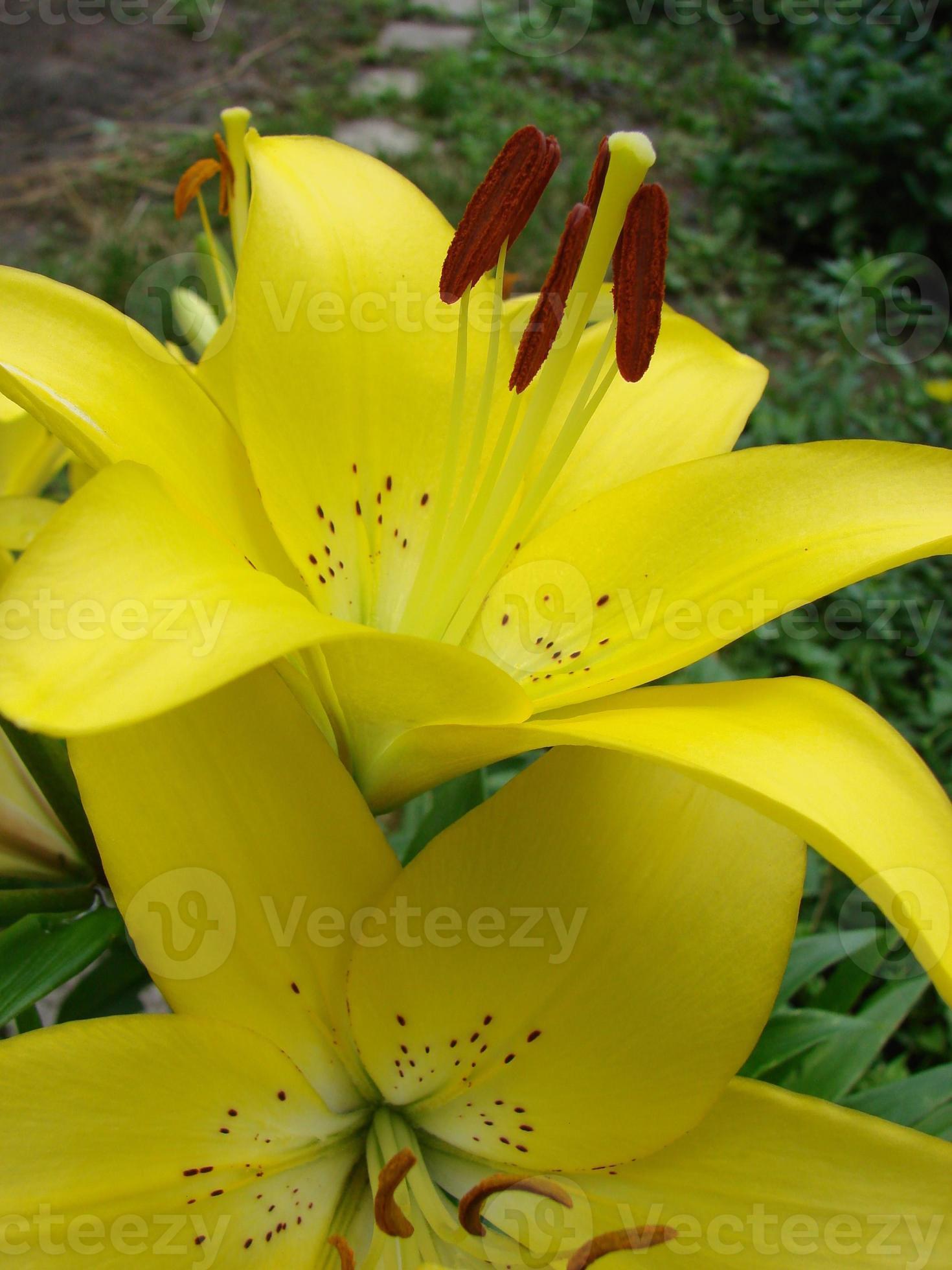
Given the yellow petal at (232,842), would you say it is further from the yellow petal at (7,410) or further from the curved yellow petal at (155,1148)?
the yellow petal at (7,410)

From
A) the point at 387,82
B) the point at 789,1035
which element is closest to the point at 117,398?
the point at 789,1035

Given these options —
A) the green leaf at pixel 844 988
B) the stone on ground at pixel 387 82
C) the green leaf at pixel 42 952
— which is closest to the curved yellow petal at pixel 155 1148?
the green leaf at pixel 42 952

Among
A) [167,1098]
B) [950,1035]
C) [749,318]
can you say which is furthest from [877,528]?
[749,318]

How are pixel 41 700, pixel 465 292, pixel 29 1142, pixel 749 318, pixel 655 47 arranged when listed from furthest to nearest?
pixel 655 47
pixel 749 318
pixel 465 292
pixel 29 1142
pixel 41 700

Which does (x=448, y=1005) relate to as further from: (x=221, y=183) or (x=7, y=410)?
(x=221, y=183)

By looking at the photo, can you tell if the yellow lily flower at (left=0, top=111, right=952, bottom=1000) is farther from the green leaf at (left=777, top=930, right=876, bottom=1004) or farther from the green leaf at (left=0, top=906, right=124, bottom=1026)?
the green leaf at (left=777, top=930, right=876, bottom=1004)

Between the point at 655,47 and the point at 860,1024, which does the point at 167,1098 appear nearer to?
the point at 860,1024
